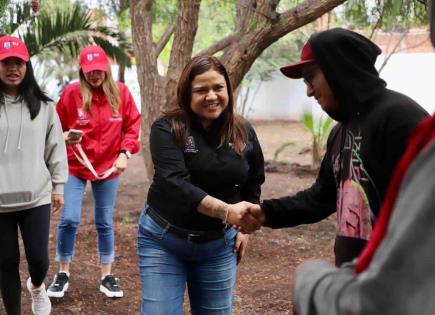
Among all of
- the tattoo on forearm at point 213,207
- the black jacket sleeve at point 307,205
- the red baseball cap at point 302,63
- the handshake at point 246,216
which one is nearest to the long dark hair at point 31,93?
the tattoo on forearm at point 213,207

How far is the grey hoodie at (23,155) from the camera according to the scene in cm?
423

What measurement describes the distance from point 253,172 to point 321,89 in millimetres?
1247

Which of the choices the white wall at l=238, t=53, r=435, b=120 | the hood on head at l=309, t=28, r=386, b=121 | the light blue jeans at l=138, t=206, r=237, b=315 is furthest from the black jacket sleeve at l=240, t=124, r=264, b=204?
the white wall at l=238, t=53, r=435, b=120

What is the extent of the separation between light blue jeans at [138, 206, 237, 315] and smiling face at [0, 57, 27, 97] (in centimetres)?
145

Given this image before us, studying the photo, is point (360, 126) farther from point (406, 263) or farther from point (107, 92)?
point (107, 92)

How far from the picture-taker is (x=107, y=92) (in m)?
5.42

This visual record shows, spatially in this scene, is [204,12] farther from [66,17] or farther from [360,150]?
[360,150]

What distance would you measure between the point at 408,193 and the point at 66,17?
24.0 feet

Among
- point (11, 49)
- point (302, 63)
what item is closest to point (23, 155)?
point (11, 49)

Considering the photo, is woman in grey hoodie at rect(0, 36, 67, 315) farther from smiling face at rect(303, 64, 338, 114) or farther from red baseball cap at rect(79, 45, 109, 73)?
smiling face at rect(303, 64, 338, 114)

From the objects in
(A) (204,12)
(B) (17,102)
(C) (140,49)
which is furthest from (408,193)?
(A) (204,12)

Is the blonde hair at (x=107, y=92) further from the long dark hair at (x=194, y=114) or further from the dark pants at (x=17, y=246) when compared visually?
the long dark hair at (x=194, y=114)

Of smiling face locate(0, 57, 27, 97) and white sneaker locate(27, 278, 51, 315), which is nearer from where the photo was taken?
smiling face locate(0, 57, 27, 97)

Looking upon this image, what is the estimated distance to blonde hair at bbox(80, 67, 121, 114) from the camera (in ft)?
17.6
